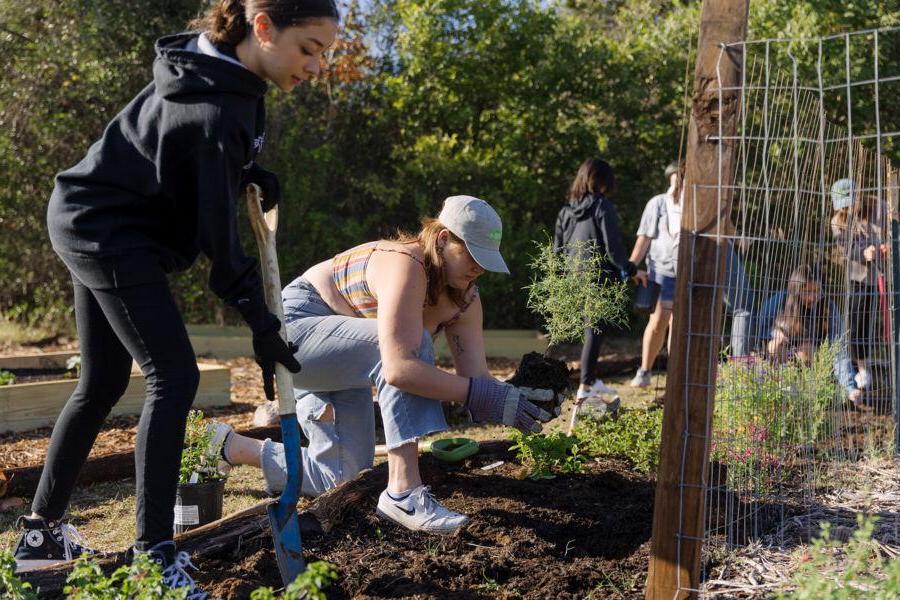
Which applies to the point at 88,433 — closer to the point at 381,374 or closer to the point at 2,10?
the point at 381,374

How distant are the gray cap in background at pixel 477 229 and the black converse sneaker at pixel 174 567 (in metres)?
1.42

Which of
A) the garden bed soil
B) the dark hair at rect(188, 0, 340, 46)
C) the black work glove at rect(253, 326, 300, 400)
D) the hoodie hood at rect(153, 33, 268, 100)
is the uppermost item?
the dark hair at rect(188, 0, 340, 46)

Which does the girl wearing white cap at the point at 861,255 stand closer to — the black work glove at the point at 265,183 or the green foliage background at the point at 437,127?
the black work glove at the point at 265,183

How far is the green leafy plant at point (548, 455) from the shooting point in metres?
4.18

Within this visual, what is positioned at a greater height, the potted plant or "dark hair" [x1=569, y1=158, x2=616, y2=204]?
"dark hair" [x1=569, y1=158, x2=616, y2=204]

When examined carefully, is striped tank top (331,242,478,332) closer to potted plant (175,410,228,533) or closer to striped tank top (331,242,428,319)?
striped tank top (331,242,428,319)

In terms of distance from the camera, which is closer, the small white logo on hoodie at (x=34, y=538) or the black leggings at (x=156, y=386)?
the black leggings at (x=156, y=386)

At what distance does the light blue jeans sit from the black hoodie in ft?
2.66

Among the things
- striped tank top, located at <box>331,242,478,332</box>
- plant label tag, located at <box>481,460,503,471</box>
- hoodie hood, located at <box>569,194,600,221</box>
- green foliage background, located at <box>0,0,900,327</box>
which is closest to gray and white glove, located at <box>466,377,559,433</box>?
striped tank top, located at <box>331,242,478,332</box>

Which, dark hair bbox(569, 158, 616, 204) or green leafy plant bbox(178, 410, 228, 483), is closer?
green leafy plant bbox(178, 410, 228, 483)

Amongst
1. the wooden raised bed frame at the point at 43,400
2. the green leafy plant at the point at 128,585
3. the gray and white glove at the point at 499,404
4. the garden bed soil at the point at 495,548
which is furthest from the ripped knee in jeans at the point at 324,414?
the wooden raised bed frame at the point at 43,400

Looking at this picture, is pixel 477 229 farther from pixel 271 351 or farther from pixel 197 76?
pixel 197 76

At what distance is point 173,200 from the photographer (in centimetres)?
279

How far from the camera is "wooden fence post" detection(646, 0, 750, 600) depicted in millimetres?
2662
